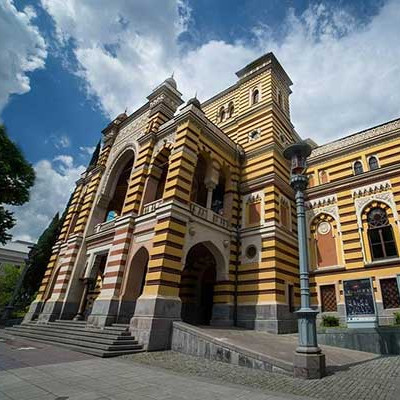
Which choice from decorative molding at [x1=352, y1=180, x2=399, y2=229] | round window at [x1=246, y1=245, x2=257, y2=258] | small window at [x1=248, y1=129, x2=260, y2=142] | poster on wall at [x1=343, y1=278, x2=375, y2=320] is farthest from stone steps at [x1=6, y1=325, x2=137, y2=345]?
small window at [x1=248, y1=129, x2=260, y2=142]

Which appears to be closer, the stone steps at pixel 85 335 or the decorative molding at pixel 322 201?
the stone steps at pixel 85 335

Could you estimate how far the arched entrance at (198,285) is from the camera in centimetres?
1709

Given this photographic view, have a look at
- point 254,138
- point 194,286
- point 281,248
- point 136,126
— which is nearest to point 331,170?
point 254,138

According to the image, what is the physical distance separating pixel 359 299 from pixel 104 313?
475 inches

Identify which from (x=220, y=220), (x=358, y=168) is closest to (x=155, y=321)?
(x=220, y=220)

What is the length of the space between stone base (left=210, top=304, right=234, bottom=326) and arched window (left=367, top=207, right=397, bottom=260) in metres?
9.00

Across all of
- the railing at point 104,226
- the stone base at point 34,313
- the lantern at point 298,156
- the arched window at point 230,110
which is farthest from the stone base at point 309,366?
the arched window at point 230,110

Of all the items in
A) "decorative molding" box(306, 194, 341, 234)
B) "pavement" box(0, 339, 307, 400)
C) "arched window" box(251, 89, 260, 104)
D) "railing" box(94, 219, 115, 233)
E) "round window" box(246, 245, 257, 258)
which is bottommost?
"pavement" box(0, 339, 307, 400)

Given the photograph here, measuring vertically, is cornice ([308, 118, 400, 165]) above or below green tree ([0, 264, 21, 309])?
above

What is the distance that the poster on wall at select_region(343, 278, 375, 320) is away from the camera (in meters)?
11.7

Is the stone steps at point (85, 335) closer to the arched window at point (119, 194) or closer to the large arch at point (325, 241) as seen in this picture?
the arched window at point (119, 194)

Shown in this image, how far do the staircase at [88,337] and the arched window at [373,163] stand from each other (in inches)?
687

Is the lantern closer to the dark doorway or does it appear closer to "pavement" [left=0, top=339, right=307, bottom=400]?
"pavement" [left=0, top=339, right=307, bottom=400]

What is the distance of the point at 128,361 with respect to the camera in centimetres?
881
